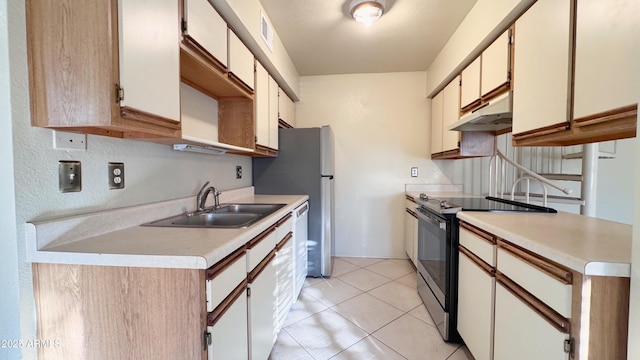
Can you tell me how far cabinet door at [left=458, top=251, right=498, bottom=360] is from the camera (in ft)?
4.41

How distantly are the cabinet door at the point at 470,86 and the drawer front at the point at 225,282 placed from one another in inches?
83.6

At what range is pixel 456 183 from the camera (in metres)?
3.27

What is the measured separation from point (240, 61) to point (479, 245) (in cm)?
187

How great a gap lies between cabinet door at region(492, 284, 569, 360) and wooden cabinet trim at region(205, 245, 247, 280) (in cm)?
118

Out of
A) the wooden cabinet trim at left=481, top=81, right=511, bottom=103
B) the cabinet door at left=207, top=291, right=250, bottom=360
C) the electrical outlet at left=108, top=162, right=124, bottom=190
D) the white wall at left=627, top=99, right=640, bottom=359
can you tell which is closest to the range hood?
the wooden cabinet trim at left=481, top=81, right=511, bottom=103

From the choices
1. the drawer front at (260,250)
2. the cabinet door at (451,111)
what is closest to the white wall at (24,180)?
the drawer front at (260,250)

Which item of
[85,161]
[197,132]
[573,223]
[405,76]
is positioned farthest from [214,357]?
[405,76]

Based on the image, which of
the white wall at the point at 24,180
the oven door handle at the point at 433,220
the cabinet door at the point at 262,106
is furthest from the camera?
the cabinet door at the point at 262,106

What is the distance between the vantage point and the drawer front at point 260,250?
1.21m

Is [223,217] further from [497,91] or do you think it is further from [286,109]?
[497,91]

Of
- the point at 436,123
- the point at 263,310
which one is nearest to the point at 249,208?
the point at 263,310

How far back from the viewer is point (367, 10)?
1.95 meters

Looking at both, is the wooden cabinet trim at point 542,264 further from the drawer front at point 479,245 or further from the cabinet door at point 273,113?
the cabinet door at point 273,113

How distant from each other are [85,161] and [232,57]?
3.38 ft
